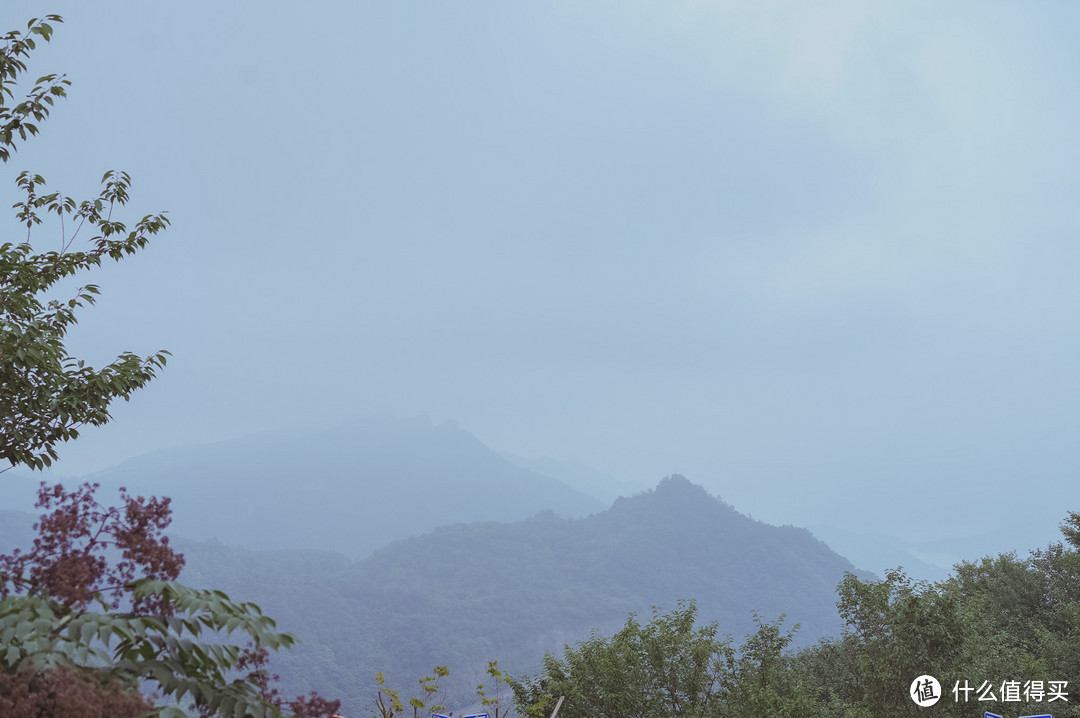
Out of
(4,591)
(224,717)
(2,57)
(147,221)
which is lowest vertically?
(224,717)

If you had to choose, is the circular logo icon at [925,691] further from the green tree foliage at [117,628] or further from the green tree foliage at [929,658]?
the green tree foliage at [117,628]

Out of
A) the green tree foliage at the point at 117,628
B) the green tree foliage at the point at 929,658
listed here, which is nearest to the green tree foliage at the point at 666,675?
the green tree foliage at the point at 929,658

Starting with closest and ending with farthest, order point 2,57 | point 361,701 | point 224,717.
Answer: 1. point 224,717
2. point 2,57
3. point 361,701

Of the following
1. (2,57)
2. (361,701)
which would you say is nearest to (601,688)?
(2,57)

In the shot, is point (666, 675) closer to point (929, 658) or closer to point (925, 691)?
point (925, 691)

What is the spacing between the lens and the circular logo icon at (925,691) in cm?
1518

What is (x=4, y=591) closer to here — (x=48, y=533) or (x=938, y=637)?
(x=48, y=533)

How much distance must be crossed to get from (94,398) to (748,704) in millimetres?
15890

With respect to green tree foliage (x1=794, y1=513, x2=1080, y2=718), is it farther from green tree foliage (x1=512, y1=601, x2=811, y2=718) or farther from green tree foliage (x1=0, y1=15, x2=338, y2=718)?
green tree foliage (x1=0, y1=15, x2=338, y2=718)

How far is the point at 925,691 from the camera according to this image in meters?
15.3

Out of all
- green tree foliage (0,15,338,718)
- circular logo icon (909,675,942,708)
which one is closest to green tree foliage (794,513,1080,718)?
circular logo icon (909,675,942,708)

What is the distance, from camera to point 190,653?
3451mm

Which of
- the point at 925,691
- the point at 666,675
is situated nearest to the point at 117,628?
the point at 925,691

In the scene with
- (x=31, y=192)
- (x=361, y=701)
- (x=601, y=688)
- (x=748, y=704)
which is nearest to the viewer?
(x=31, y=192)
